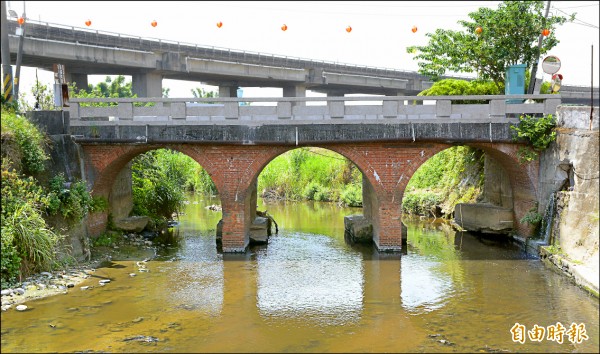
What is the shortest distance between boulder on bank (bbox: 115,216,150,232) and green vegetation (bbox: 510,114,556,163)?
13.3 meters

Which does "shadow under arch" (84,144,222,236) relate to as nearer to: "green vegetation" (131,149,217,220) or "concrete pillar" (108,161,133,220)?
"concrete pillar" (108,161,133,220)

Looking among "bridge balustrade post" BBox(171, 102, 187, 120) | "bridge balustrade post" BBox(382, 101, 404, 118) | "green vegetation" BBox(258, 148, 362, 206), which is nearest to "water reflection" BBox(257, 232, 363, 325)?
"bridge balustrade post" BBox(382, 101, 404, 118)

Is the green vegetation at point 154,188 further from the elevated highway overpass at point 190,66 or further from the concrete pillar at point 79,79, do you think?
the concrete pillar at point 79,79

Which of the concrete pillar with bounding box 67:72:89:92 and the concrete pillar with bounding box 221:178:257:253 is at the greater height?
the concrete pillar with bounding box 67:72:89:92

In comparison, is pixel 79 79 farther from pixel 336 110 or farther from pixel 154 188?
pixel 336 110

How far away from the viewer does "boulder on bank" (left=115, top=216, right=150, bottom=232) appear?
19.9 meters

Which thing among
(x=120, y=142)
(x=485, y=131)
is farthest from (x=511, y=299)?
(x=120, y=142)

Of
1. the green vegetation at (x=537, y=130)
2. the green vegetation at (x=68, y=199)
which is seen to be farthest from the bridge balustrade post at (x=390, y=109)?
the green vegetation at (x=68, y=199)

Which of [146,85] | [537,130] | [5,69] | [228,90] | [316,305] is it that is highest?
[228,90]

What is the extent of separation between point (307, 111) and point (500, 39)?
8.84 m

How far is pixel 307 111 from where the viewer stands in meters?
17.6

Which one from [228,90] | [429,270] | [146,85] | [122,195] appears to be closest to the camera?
[429,270]

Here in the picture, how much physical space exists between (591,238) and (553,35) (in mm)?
10133

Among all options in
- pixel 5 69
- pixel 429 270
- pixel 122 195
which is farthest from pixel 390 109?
pixel 5 69
